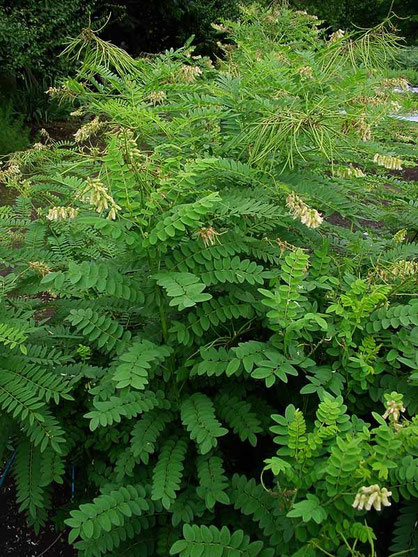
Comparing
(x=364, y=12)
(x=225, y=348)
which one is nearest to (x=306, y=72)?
(x=225, y=348)

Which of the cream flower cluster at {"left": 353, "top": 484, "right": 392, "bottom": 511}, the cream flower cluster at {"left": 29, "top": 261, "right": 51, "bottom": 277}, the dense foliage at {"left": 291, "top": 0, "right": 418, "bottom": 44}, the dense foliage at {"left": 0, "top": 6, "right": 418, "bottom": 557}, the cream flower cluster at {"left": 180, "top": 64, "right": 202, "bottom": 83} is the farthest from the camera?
the dense foliage at {"left": 291, "top": 0, "right": 418, "bottom": 44}

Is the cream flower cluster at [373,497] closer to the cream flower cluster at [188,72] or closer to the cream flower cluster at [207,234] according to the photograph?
the cream flower cluster at [207,234]

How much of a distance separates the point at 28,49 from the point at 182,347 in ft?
20.3

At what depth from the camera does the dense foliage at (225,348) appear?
1405 millimetres

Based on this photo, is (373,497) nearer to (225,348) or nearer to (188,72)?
(225,348)

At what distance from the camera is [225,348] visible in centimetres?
172

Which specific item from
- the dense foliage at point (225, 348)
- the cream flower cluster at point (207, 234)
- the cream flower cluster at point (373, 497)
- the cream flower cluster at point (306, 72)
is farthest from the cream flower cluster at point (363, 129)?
the cream flower cluster at point (373, 497)

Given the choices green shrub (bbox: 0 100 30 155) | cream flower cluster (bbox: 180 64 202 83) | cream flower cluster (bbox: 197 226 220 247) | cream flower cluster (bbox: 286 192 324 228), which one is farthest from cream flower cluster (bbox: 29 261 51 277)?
green shrub (bbox: 0 100 30 155)

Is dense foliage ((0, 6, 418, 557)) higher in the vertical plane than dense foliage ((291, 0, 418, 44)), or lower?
lower

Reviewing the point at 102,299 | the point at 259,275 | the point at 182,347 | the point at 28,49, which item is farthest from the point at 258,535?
the point at 28,49

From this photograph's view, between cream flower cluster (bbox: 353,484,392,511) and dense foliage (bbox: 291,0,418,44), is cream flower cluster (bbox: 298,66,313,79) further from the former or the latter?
dense foliage (bbox: 291,0,418,44)

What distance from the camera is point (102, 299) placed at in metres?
1.98

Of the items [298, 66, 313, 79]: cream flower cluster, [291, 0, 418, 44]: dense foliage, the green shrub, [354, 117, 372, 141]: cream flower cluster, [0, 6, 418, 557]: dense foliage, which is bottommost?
the green shrub

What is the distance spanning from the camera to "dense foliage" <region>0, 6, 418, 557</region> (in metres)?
1.41
